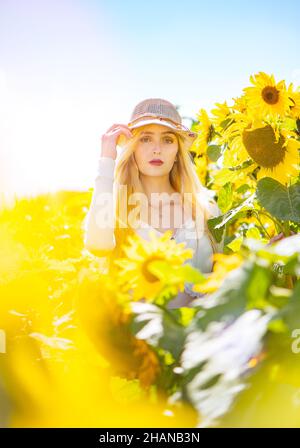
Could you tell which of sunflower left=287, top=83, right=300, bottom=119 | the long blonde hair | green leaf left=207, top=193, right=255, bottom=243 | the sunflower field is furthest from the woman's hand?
the sunflower field

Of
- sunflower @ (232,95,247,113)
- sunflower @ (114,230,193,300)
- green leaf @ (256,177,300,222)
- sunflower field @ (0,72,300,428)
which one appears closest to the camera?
sunflower field @ (0,72,300,428)

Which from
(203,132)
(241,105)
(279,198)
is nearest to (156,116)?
(241,105)

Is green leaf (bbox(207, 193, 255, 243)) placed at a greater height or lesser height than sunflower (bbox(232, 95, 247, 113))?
lesser

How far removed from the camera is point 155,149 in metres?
1.68

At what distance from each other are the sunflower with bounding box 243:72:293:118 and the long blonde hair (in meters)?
0.44

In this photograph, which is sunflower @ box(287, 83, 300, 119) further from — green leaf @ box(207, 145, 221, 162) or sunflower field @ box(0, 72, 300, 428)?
sunflower field @ box(0, 72, 300, 428)

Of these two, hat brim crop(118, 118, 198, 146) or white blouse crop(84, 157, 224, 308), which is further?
hat brim crop(118, 118, 198, 146)

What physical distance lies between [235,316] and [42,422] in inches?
8.6

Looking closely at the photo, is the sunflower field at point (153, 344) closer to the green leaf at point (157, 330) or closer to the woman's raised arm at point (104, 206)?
the green leaf at point (157, 330)

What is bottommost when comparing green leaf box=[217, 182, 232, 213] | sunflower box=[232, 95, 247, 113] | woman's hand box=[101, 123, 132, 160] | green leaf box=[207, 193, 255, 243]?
green leaf box=[207, 193, 255, 243]

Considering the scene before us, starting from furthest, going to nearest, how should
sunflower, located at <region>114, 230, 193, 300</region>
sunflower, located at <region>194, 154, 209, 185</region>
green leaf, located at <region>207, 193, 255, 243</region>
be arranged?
sunflower, located at <region>194, 154, 209, 185</region> < green leaf, located at <region>207, 193, 255, 243</region> < sunflower, located at <region>114, 230, 193, 300</region>

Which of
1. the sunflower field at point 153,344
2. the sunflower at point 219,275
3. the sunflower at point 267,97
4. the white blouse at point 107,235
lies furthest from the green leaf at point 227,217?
the sunflower at point 219,275

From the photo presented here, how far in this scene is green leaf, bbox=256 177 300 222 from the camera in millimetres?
1100

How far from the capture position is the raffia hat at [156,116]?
1636 mm
